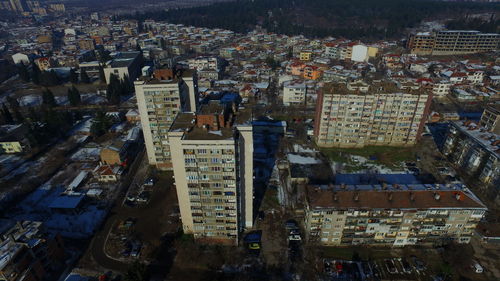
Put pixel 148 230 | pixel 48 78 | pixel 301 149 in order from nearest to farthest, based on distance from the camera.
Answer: pixel 148 230 < pixel 301 149 < pixel 48 78

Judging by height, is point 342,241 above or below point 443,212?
below

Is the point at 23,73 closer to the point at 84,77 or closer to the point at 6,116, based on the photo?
the point at 84,77

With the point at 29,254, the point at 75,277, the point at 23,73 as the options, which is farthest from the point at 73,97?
the point at 75,277

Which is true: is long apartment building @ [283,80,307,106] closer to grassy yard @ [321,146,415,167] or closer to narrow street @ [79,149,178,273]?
grassy yard @ [321,146,415,167]

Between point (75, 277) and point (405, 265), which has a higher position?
point (405, 265)

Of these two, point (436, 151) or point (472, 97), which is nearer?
point (436, 151)

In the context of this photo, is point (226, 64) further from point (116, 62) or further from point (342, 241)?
point (342, 241)

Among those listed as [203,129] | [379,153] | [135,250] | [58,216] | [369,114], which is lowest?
[58,216]

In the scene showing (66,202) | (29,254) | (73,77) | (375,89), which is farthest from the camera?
(73,77)

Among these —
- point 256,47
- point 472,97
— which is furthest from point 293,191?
point 256,47
